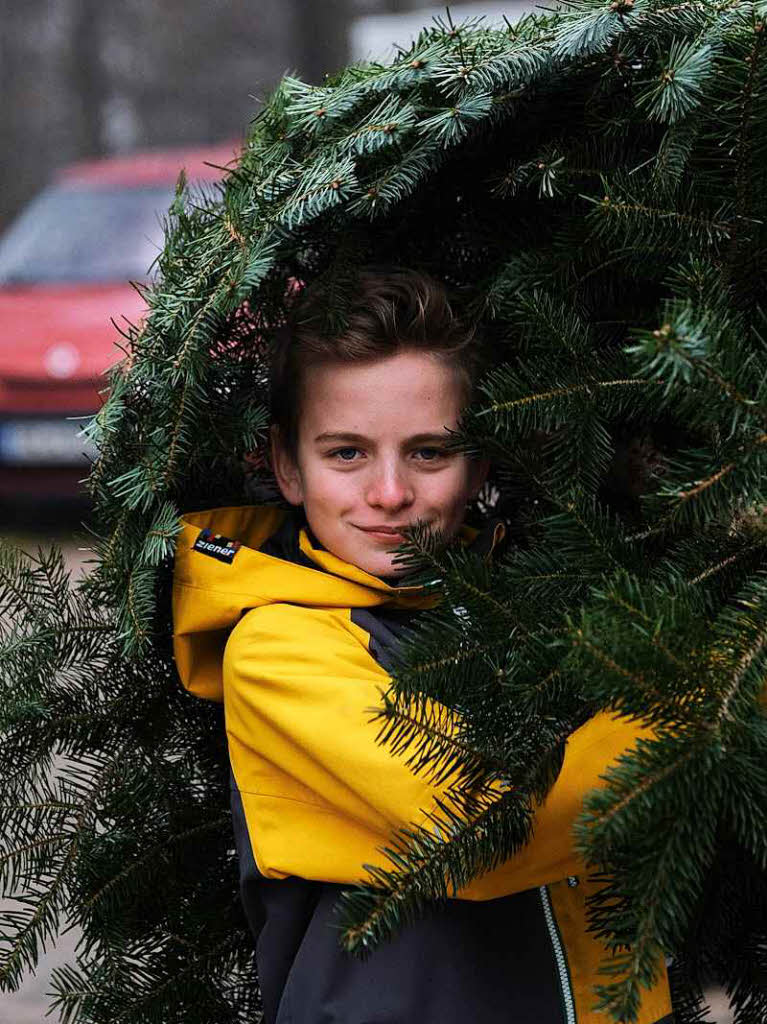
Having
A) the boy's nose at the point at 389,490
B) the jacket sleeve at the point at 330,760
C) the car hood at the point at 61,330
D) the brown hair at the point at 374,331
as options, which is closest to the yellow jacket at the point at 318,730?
the jacket sleeve at the point at 330,760

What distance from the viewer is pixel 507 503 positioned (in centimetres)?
226

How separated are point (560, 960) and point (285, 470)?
84 centimetres

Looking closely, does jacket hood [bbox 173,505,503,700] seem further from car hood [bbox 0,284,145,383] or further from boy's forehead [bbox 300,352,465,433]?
car hood [bbox 0,284,145,383]

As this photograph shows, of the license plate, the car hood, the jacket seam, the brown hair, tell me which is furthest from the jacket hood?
the license plate

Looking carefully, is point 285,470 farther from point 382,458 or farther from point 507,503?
point 507,503

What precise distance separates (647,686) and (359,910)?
360mm

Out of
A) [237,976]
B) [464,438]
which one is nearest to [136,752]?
[237,976]

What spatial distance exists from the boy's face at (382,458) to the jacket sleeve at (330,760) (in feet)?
0.47

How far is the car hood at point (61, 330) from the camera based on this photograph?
7035 millimetres

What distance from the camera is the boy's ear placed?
2111 millimetres

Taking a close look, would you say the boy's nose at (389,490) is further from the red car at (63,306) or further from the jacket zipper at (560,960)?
the red car at (63,306)

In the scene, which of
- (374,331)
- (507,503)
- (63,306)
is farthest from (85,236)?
(374,331)

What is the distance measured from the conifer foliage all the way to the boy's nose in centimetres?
12

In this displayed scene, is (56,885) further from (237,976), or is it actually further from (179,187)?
(179,187)
